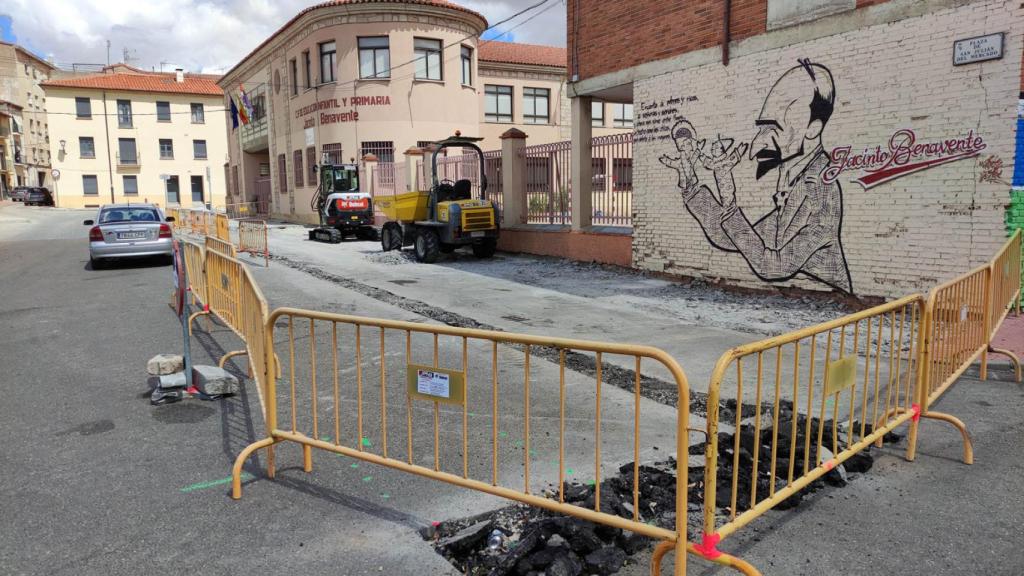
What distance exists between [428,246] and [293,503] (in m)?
12.4

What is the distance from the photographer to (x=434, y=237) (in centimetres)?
1592

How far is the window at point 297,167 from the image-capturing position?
3156 cm

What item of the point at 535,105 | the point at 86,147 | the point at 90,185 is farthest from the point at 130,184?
the point at 535,105

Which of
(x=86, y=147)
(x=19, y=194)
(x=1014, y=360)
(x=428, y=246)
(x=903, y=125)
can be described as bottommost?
(x=1014, y=360)

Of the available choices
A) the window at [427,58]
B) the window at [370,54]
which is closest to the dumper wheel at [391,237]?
the window at [427,58]

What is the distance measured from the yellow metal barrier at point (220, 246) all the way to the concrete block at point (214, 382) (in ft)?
5.81

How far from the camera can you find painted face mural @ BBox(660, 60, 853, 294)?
10039 millimetres

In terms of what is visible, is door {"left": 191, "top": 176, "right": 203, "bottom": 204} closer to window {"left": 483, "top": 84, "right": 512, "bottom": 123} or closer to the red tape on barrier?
window {"left": 483, "top": 84, "right": 512, "bottom": 123}

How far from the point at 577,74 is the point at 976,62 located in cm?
820

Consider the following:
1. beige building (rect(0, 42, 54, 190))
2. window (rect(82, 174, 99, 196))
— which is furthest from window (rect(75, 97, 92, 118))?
beige building (rect(0, 42, 54, 190))

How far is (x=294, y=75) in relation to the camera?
31.0m

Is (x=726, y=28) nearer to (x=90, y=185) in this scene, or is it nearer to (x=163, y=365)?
(x=163, y=365)

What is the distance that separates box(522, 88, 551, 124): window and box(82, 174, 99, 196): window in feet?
146

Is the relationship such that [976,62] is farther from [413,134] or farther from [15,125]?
[15,125]
